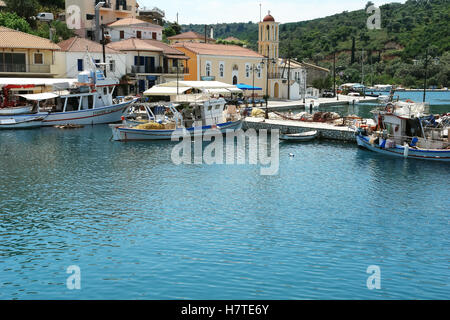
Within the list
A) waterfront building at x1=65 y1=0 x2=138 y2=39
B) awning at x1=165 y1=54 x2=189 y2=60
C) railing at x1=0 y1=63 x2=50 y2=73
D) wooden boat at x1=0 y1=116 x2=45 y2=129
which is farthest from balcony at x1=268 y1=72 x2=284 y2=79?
wooden boat at x1=0 y1=116 x2=45 y2=129

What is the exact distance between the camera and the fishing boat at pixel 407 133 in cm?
3161

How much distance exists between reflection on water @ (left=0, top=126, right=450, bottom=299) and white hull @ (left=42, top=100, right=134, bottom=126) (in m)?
16.0

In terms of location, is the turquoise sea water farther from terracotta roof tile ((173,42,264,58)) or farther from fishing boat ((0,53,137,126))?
terracotta roof tile ((173,42,264,58))

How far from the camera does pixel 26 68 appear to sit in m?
51.4

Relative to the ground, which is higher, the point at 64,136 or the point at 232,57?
the point at 232,57

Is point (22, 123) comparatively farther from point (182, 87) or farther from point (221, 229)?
point (221, 229)

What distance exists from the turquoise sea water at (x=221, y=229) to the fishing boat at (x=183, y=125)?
737 centimetres

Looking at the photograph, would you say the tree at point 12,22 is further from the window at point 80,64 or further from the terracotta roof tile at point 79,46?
the window at point 80,64

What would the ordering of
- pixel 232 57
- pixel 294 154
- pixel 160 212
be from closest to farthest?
pixel 160 212
pixel 294 154
pixel 232 57

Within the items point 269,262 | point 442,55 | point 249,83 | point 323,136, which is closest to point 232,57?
point 249,83

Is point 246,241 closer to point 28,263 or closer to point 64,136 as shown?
point 28,263

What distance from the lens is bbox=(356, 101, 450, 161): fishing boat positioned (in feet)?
104

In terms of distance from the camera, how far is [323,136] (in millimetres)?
40312
